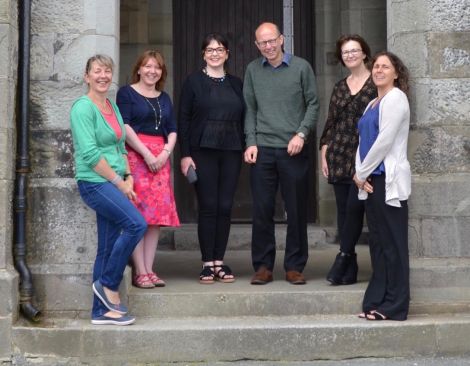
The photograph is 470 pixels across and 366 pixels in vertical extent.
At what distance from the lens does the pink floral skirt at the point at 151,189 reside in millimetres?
6117

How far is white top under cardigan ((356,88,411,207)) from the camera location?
562 centimetres

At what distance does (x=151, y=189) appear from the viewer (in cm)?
616

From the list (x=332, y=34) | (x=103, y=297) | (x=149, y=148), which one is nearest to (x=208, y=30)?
(x=332, y=34)

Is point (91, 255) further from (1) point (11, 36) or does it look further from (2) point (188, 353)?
(1) point (11, 36)

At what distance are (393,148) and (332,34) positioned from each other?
380 centimetres

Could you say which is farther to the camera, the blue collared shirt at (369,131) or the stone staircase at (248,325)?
the blue collared shirt at (369,131)

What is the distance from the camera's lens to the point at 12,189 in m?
5.78

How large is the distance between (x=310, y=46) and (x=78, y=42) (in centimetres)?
401

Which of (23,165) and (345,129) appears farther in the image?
(345,129)

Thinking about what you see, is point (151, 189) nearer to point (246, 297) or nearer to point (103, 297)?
point (103, 297)

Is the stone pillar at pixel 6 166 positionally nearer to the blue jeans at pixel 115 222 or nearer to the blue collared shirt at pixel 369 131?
the blue jeans at pixel 115 222

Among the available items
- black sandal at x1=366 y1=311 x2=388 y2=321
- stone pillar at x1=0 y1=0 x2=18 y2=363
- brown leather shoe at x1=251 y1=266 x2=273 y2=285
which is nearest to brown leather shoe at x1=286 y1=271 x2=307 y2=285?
brown leather shoe at x1=251 y1=266 x2=273 y2=285

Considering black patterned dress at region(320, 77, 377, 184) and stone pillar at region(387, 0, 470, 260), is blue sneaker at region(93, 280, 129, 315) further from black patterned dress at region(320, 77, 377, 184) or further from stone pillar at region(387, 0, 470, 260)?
stone pillar at region(387, 0, 470, 260)

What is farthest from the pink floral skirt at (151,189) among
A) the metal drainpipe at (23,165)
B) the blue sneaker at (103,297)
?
the metal drainpipe at (23,165)
